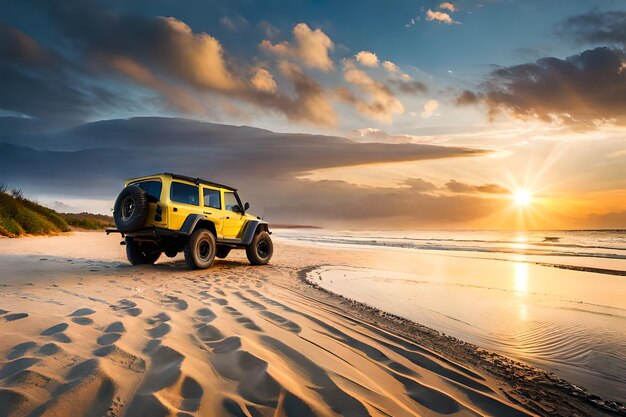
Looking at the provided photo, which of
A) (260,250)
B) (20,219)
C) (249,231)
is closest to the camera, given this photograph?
(249,231)

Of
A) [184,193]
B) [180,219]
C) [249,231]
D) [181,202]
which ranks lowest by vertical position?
[249,231]

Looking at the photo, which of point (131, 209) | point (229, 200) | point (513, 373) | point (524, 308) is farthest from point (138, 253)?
point (513, 373)

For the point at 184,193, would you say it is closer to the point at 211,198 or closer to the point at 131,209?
the point at 211,198

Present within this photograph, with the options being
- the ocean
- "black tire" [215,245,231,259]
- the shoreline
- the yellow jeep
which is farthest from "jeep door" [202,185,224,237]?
the shoreline

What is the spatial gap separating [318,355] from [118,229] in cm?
772

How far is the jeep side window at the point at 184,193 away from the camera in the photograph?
9227mm

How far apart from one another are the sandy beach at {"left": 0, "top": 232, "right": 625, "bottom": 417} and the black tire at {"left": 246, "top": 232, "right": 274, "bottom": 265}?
5.84 meters

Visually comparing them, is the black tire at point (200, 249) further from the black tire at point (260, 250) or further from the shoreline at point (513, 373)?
the shoreline at point (513, 373)

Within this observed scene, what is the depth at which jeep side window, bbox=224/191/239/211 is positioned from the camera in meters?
10.9

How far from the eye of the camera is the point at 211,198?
1045 cm

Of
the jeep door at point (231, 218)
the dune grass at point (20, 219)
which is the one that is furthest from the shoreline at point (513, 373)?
the dune grass at point (20, 219)

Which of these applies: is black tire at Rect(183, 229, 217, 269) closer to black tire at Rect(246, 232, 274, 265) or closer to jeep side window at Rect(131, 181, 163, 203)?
jeep side window at Rect(131, 181, 163, 203)

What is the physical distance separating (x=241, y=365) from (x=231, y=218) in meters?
8.29

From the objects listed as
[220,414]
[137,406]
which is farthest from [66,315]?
[220,414]
